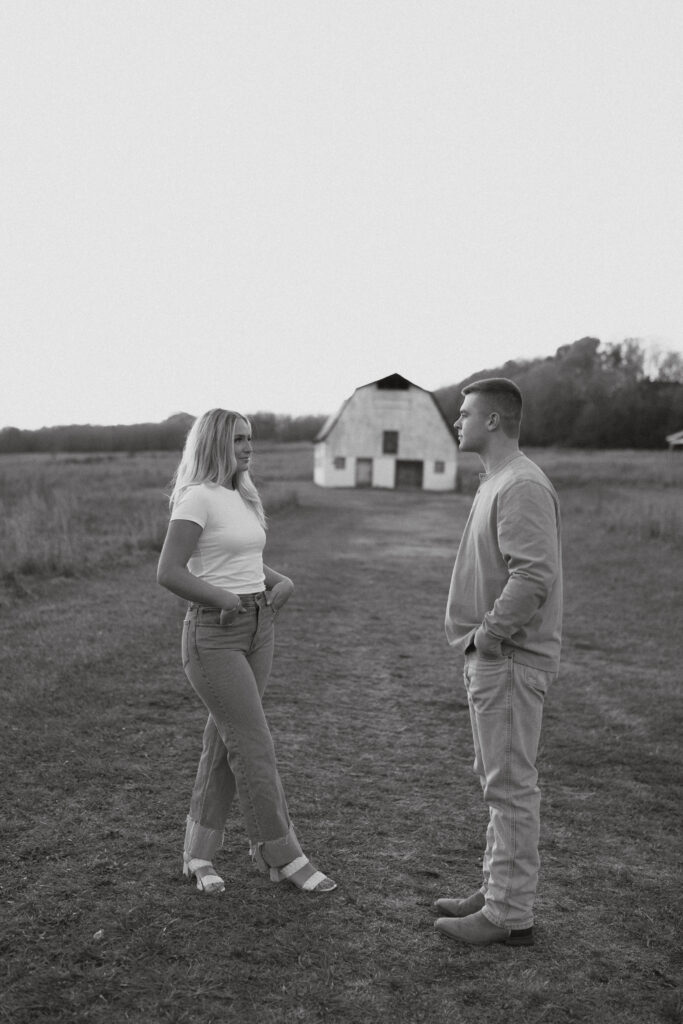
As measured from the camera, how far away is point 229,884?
3.65m

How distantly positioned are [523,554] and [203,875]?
1.97 m

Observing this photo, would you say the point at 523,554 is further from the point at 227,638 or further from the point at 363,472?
the point at 363,472

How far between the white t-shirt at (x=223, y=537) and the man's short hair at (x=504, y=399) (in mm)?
1128

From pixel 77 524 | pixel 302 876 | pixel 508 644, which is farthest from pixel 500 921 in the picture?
pixel 77 524

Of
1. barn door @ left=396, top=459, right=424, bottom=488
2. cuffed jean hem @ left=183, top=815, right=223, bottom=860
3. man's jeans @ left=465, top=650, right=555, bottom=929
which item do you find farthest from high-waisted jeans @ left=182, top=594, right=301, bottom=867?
barn door @ left=396, top=459, right=424, bottom=488

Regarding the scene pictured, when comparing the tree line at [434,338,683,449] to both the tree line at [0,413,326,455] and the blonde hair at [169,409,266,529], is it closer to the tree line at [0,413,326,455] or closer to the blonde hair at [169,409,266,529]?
the tree line at [0,413,326,455]

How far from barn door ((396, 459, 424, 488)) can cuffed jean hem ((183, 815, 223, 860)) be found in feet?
139

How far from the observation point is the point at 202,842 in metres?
3.65

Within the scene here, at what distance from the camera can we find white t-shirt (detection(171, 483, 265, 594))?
345cm

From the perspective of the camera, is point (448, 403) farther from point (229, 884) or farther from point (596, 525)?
point (229, 884)

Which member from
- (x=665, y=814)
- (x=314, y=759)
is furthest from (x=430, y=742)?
(x=665, y=814)

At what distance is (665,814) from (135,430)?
7567cm

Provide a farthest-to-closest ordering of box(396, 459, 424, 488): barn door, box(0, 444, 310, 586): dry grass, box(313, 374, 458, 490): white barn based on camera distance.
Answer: box(396, 459, 424, 488): barn door < box(313, 374, 458, 490): white barn < box(0, 444, 310, 586): dry grass

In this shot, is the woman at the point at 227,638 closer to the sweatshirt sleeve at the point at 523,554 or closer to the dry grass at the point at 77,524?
the dry grass at the point at 77,524
